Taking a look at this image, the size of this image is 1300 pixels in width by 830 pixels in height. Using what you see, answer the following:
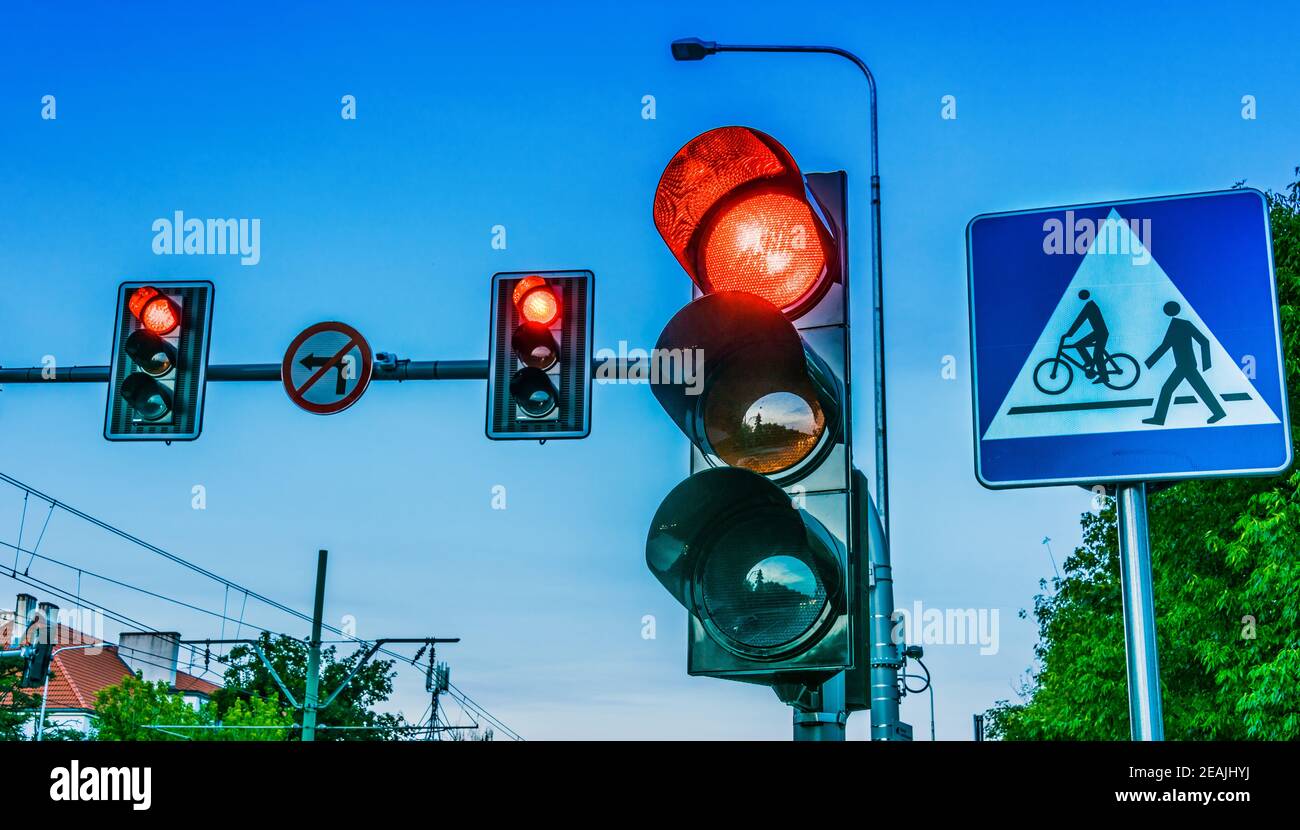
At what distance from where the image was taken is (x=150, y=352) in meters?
6.24

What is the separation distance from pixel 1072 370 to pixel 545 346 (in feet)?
10.7

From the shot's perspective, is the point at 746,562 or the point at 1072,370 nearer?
the point at 746,562

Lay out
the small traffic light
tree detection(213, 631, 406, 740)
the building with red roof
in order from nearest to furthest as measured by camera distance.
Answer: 1. the small traffic light
2. the building with red roof
3. tree detection(213, 631, 406, 740)

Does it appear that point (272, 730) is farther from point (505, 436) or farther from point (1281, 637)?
point (505, 436)

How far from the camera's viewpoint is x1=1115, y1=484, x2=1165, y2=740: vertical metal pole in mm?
2439

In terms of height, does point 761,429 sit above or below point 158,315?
below

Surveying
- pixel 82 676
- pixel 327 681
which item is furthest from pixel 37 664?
pixel 82 676

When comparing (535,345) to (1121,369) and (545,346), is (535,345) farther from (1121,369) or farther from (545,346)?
(1121,369)

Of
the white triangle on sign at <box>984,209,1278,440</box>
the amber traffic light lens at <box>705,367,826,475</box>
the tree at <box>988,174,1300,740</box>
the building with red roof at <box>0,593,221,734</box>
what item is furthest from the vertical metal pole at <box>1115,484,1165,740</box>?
the building with red roof at <box>0,593,221,734</box>

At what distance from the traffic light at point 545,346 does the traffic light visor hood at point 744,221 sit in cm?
282

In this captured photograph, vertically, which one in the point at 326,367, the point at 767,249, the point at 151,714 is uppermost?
the point at 326,367

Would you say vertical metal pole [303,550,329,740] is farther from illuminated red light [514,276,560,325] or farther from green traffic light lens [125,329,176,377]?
illuminated red light [514,276,560,325]

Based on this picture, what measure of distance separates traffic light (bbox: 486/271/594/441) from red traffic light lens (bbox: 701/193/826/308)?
2908mm
